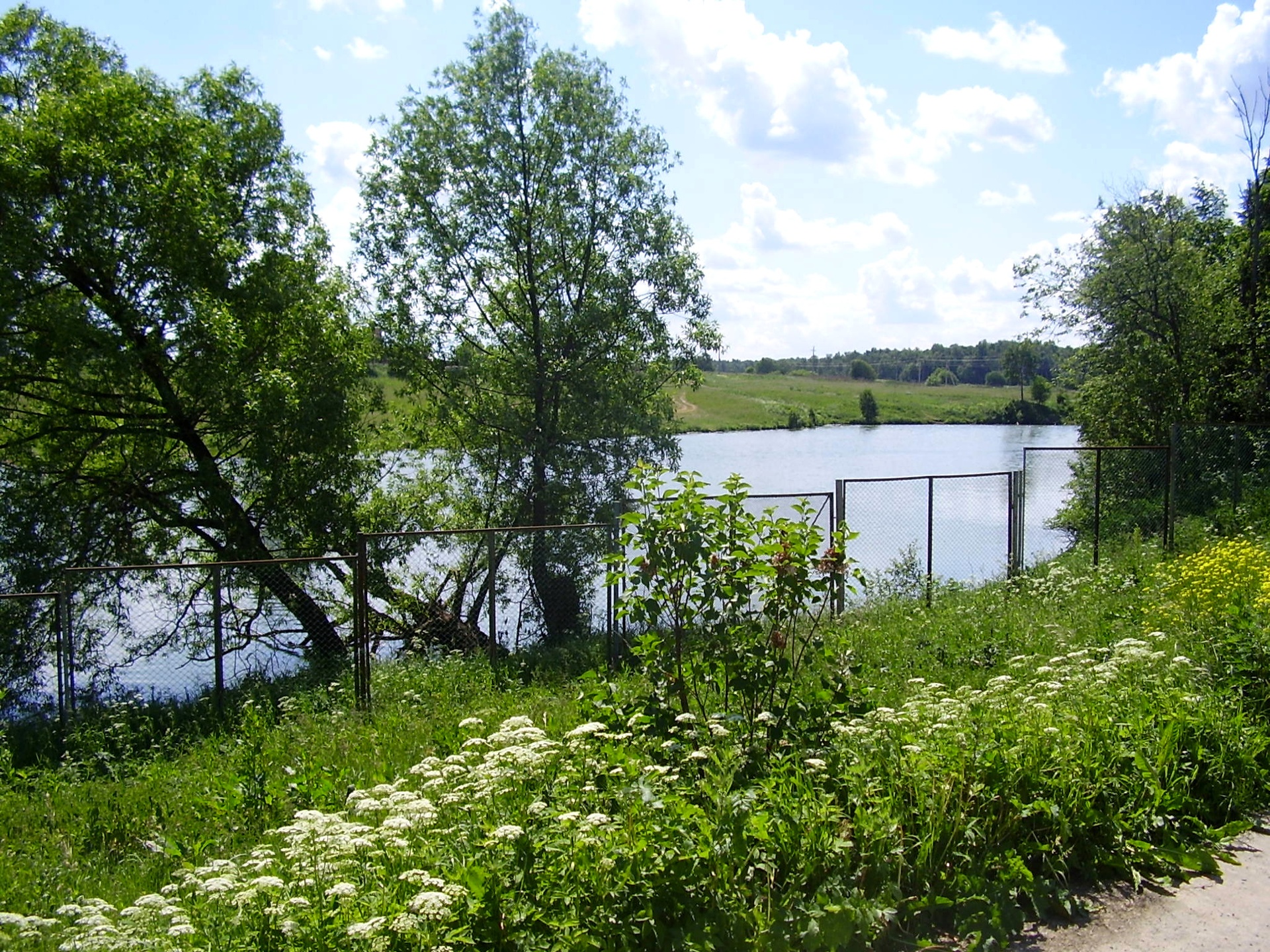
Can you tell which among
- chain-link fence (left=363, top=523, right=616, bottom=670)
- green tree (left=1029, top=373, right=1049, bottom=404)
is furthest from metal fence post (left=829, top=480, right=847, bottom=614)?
green tree (left=1029, top=373, right=1049, bottom=404)

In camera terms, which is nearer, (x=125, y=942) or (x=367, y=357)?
(x=125, y=942)

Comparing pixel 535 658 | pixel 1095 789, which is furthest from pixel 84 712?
pixel 1095 789

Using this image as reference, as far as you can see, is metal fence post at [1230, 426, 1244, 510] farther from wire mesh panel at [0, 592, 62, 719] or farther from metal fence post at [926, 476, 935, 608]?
wire mesh panel at [0, 592, 62, 719]

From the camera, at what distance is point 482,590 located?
14297 millimetres

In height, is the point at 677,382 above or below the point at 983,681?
above

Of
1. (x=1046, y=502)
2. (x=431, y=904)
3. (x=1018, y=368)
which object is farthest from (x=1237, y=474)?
(x=1018, y=368)

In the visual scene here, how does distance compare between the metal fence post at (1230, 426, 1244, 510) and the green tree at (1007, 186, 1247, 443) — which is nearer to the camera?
the metal fence post at (1230, 426, 1244, 510)

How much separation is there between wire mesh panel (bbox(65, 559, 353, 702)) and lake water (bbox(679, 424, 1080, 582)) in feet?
22.2

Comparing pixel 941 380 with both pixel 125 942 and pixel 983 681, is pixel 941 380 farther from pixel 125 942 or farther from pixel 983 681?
pixel 125 942

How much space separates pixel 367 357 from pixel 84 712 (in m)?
7.43

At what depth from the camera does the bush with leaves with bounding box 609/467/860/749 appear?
468 cm

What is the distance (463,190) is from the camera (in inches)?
597

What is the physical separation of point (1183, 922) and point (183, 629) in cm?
1190

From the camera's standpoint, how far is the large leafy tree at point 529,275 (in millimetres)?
14953
